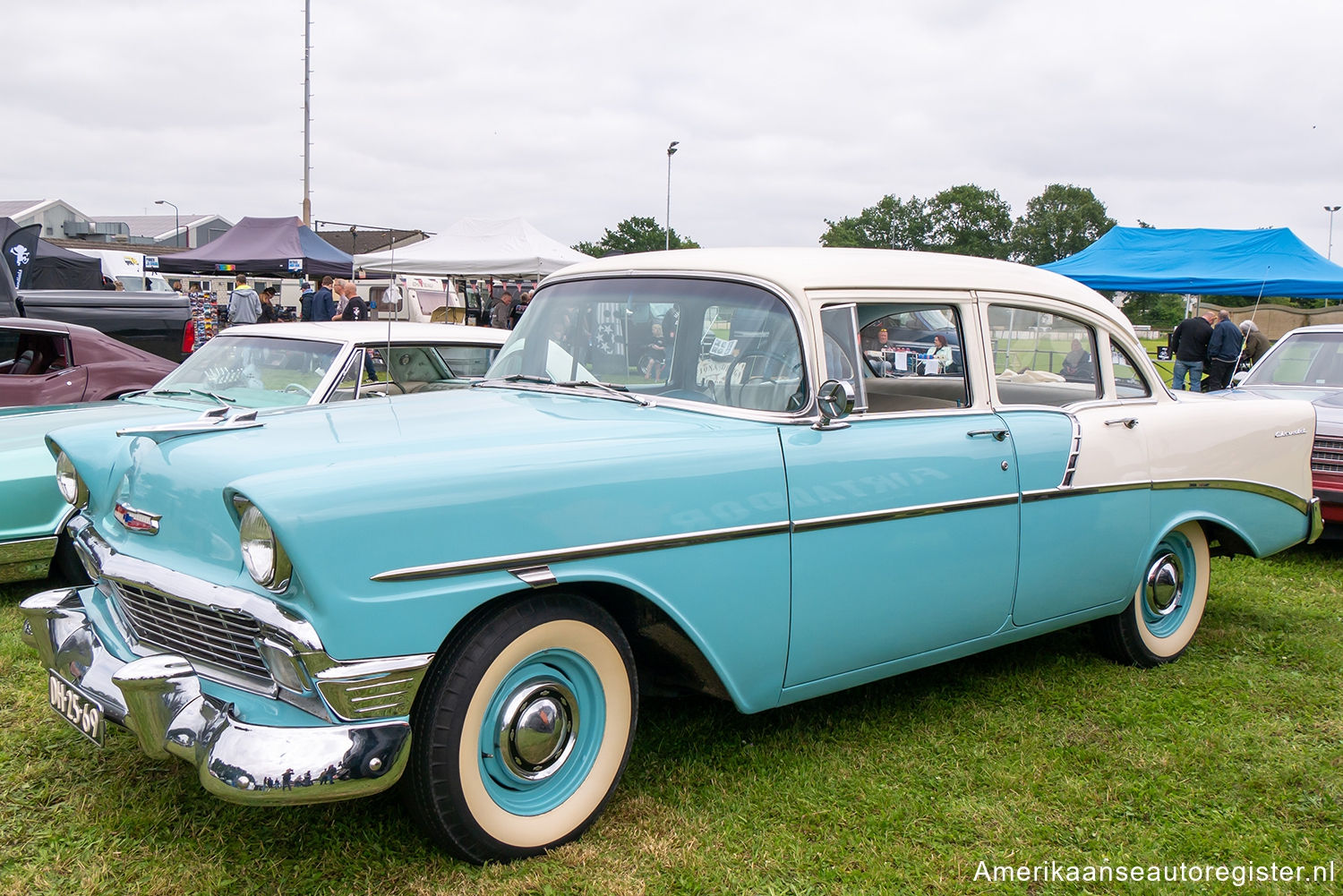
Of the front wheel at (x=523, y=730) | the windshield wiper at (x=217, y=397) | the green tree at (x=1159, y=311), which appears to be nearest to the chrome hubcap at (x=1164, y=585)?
the front wheel at (x=523, y=730)

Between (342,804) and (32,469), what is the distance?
2651mm

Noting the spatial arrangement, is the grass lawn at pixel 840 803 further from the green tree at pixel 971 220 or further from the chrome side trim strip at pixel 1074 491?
the green tree at pixel 971 220

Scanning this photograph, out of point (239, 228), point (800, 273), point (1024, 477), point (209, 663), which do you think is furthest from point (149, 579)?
point (239, 228)

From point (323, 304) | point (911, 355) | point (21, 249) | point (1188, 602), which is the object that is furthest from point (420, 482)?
point (21, 249)

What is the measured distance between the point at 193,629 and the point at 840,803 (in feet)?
6.29

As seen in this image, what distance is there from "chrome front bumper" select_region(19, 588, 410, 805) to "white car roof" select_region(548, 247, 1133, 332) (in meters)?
1.88

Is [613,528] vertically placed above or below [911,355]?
below

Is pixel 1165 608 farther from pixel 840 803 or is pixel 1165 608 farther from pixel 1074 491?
pixel 840 803

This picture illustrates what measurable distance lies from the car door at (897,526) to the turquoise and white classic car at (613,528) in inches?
0.4

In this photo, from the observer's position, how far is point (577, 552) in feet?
8.79

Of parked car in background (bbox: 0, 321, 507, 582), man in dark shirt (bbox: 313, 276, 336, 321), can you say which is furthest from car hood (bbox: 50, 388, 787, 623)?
man in dark shirt (bbox: 313, 276, 336, 321)

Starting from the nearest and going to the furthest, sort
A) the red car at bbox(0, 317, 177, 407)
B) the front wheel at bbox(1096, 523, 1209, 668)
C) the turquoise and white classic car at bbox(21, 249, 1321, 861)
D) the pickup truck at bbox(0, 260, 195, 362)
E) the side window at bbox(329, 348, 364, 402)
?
1. the turquoise and white classic car at bbox(21, 249, 1321, 861)
2. the front wheel at bbox(1096, 523, 1209, 668)
3. the side window at bbox(329, 348, 364, 402)
4. the red car at bbox(0, 317, 177, 407)
5. the pickup truck at bbox(0, 260, 195, 362)

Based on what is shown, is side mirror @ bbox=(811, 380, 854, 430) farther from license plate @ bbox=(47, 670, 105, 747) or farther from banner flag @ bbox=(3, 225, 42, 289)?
banner flag @ bbox=(3, 225, 42, 289)

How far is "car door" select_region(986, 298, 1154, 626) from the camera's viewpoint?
3.80 metres
